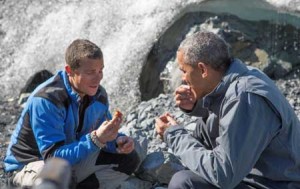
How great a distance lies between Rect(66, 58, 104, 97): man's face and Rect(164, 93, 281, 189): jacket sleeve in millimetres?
1281

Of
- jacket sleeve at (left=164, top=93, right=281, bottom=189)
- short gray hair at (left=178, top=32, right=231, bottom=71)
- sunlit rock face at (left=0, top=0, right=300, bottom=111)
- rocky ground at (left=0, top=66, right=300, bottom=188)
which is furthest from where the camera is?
sunlit rock face at (left=0, top=0, right=300, bottom=111)

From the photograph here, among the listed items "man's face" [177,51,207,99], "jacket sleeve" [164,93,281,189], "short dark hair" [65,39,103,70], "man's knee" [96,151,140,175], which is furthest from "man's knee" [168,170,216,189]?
"short dark hair" [65,39,103,70]

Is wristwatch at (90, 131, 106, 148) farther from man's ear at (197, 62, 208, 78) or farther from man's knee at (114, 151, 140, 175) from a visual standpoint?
man's ear at (197, 62, 208, 78)

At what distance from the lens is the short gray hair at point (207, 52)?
4.71m

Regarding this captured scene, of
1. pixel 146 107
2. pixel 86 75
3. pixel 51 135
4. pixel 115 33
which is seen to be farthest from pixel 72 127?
pixel 115 33

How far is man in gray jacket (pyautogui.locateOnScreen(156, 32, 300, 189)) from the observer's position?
15.0 feet

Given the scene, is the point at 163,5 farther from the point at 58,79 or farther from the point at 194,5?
the point at 58,79

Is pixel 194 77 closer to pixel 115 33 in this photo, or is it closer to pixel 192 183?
pixel 192 183

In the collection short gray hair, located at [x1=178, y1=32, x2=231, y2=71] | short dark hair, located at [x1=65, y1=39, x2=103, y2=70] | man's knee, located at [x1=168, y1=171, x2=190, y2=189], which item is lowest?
man's knee, located at [x1=168, y1=171, x2=190, y2=189]

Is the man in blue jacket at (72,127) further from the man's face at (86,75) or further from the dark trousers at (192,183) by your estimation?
the dark trousers at (192,183)

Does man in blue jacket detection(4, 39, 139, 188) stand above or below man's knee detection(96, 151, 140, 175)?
above

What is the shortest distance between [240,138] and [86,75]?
1.53m

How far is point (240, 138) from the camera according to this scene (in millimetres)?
4559

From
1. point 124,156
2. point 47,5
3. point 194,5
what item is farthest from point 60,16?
point 124,156
